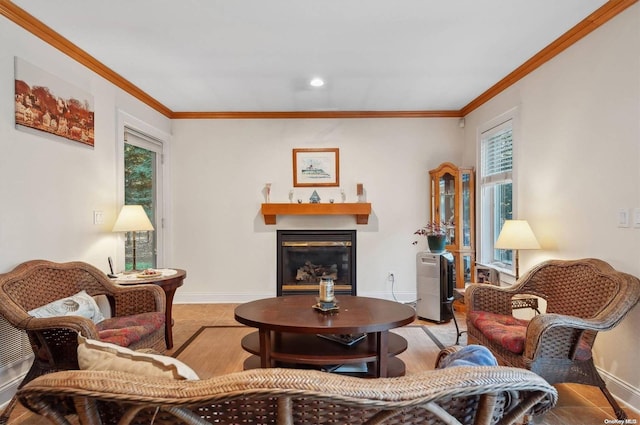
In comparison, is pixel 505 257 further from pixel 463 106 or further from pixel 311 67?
pixel 311 67

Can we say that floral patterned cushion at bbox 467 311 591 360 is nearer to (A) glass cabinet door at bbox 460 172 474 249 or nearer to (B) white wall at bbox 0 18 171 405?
(A) glass cabinet door at bbox 460 172 474 249

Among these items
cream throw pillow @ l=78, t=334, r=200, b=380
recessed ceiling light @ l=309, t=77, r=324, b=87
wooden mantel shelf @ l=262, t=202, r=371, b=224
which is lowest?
cream throw pillow @ l=78, t=334, r=200, b=380

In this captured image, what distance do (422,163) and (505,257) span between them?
156 centimetres

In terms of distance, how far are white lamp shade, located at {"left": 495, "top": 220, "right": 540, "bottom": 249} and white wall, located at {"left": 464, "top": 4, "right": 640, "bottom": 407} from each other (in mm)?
165

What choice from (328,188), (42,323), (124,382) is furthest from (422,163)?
Answer: (124,382)

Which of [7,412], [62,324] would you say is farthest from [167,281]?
[7,412]

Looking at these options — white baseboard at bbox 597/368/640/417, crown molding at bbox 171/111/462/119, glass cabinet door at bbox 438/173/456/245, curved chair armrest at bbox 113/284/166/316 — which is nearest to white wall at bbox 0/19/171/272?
curved chair armrest at bbox 113/284/166/316

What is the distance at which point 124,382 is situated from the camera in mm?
810

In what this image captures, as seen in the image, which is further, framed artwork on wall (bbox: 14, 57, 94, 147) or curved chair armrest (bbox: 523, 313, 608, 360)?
framed artwork on wall (bbox: 14, 57, 94, 147)

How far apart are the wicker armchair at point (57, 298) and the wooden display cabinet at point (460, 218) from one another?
3.24 meters

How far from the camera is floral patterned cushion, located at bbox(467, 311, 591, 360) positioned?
2121 millimetres

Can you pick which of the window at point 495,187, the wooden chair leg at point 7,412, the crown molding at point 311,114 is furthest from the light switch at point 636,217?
the wooden chair leg at point 7,412

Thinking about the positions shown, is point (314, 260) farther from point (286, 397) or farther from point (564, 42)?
point (286, 397)

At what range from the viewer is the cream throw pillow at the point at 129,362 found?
0.93 m
